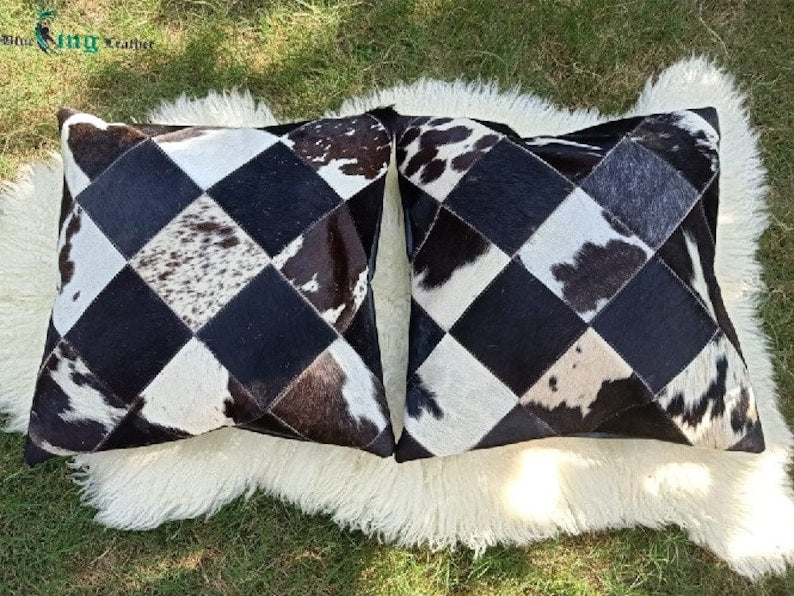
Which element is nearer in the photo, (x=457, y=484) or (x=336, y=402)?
(x=336, y=402)

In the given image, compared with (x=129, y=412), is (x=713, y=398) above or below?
above

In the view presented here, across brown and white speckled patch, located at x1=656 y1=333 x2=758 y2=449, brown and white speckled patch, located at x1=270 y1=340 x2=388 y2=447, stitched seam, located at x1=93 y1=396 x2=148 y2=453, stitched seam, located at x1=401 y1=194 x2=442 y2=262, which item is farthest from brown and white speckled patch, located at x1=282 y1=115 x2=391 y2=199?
brown and white speckled patch, located at x1=656 y1=333 x2=758 y2=449

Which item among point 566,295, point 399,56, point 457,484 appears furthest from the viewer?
point 399,56

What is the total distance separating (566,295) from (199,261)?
1.68ft

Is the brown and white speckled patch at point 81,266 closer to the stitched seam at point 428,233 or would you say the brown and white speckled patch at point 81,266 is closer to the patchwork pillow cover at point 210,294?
the patchwork pillow cover at point 210,294

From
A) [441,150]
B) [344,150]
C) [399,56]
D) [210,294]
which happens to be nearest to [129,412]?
[210,294]

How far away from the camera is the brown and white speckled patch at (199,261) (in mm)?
968

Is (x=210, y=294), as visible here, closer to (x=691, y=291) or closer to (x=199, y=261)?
(x=199, y=261)

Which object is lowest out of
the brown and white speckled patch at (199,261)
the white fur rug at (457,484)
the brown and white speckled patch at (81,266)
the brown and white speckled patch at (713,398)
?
the white fur rug at (457,484)

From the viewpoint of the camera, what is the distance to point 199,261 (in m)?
0.98

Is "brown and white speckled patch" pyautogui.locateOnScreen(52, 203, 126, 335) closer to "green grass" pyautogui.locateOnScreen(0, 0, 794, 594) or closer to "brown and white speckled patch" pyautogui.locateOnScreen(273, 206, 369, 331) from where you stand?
"brown and white speckled patch" pyautogui.locateOnScreen(273, 206, 369, 331)

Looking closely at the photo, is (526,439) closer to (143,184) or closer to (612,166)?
(612,166)

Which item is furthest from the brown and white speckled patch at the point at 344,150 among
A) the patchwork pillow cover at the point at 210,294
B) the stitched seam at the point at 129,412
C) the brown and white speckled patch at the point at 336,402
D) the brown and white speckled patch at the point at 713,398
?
the brown and white speckled patch at the point at 713,398

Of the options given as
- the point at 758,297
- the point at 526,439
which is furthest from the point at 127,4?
the point at 758,297
